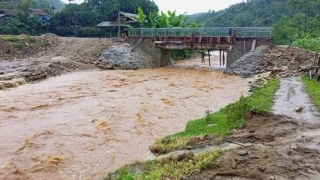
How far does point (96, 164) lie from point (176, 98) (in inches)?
411

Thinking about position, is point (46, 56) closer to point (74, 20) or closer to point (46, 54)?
point (46, 54)

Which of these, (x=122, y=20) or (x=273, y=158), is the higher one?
(x=122, y=20)

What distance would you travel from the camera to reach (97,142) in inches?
479

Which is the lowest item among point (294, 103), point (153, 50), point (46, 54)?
point (294, 103)

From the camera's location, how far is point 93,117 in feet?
50.8

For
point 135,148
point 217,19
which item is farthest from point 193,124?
point 217,19

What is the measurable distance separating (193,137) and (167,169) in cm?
279

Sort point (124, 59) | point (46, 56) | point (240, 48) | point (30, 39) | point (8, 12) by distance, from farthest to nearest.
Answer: point (8, 12) < point (30, 39) < point (46, 56) < point (124, 59) < point (240, 48)

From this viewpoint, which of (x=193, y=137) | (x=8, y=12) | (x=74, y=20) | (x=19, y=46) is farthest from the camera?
(x=74, y=20)

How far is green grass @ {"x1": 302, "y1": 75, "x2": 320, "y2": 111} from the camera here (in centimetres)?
1356

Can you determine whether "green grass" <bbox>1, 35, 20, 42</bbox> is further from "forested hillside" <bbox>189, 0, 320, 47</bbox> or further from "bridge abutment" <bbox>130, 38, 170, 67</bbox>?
"forested hillside" <bbox>189, 0, 320, 47</bbox>

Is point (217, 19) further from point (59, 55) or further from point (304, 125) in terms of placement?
point (304, 125)

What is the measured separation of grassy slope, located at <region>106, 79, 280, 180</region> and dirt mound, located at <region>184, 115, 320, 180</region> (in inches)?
13.6

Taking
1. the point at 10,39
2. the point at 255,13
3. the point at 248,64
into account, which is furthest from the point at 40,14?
the point at 255,13
